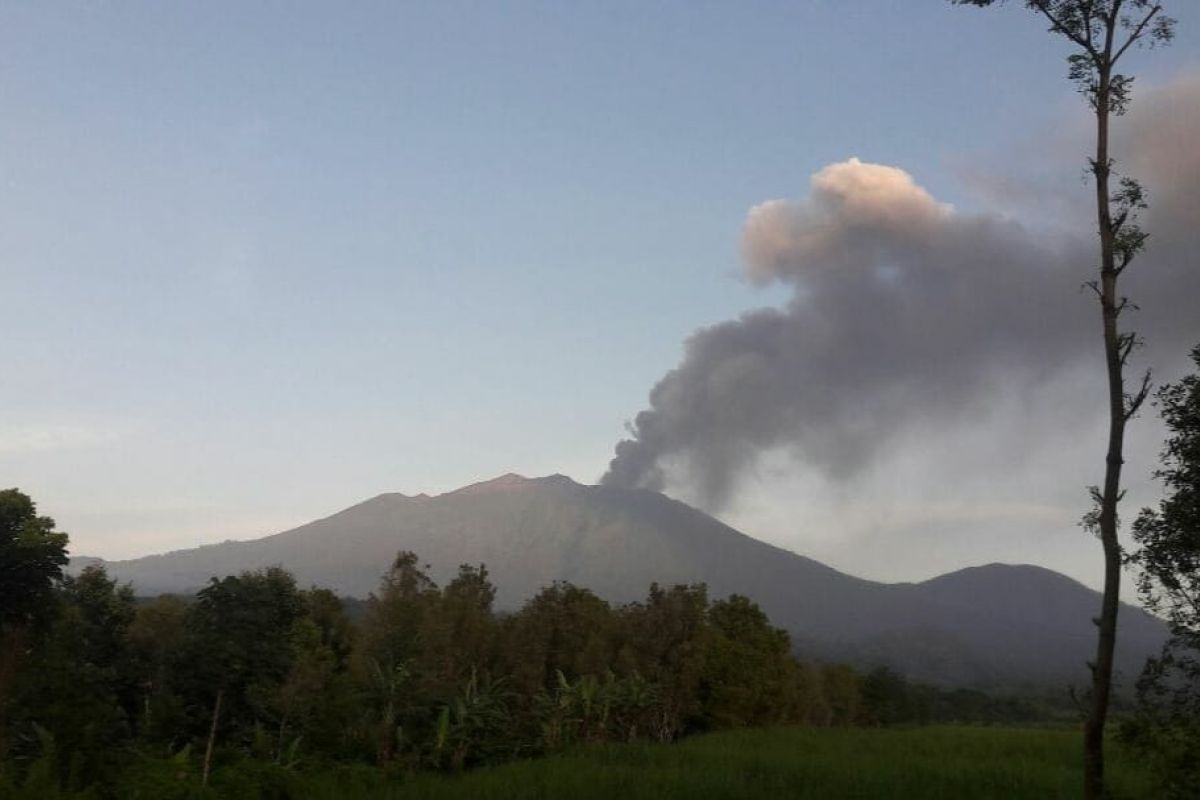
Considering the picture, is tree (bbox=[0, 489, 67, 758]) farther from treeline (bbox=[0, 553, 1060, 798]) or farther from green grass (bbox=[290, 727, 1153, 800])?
green grass (bbox=[290, 727, 1153, 800])

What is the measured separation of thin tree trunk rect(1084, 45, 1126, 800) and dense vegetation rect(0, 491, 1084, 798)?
1551 cm

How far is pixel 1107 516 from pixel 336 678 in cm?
2219

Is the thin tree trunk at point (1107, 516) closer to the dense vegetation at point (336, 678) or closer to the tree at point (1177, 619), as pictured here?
the tree at point (1177, 619)

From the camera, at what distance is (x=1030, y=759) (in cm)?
3241

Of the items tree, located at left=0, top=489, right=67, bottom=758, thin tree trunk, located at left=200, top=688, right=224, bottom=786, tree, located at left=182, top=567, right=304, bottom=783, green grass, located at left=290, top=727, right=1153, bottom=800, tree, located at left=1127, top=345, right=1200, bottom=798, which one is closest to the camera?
tree, located at left=1127, top=345, right=1200, bottom=798

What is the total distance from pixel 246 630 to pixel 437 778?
19.2 ft

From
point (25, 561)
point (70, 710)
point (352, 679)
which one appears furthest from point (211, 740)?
point (25, 561)

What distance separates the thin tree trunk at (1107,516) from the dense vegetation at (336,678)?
1551 cm

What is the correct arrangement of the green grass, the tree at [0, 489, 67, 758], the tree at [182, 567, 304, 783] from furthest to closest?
the tree at [0, 489, 67, 758] → the tree at [182, 567, 304, 783] → the green grass

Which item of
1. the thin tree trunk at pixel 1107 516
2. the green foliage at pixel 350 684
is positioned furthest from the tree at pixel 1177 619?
the green foliage at pixel 350 684

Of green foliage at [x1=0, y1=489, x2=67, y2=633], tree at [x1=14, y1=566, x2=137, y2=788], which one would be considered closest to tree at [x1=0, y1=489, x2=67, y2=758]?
green foliage at [x1=0, y1=489, x2=67, y2=633]

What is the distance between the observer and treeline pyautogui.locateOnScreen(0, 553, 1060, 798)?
19.0 m

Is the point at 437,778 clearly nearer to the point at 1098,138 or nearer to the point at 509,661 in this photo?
the point at 509,661

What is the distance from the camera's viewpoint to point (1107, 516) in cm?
1434
